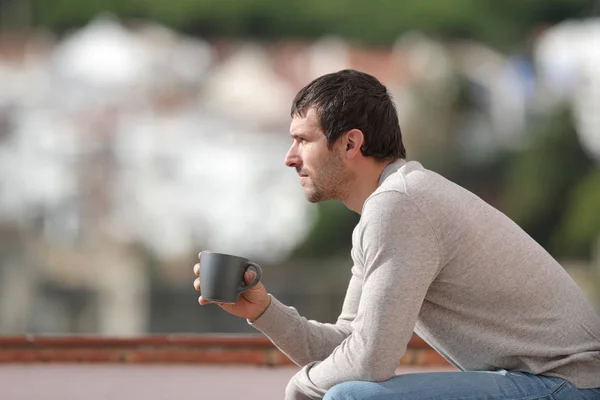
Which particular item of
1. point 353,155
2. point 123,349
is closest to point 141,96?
point 123,349

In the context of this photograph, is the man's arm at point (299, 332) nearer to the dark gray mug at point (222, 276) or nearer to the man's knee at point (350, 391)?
the dark gray mug at point (222, 276)

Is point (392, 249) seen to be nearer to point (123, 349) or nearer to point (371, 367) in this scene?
point (371, 367)

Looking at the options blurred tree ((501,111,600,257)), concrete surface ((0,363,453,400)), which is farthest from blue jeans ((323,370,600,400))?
blurred tree ((501,111,600,257))

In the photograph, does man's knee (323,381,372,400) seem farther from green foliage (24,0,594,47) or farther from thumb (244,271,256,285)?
green foliage (24,0,594,47)

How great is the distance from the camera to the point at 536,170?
1315cm

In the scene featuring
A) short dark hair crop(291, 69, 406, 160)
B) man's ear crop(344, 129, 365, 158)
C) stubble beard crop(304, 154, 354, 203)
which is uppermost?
short dark hair crop(291, 69, 406, 160)

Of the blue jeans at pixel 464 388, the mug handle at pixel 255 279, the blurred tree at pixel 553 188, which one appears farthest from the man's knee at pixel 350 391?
the blurred tree at pixel 553 188

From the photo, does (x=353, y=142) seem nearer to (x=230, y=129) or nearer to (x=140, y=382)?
(x=140, y=382)

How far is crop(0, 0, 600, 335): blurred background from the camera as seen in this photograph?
12.5m

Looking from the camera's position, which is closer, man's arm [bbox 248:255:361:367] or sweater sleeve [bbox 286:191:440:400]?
sweater sleeve [bbox 286:191:440:400]

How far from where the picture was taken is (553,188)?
12750 millimetres

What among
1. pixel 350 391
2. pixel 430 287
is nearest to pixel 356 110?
pixel 430 287

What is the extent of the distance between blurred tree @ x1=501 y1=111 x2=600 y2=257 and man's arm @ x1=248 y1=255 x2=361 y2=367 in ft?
34.3

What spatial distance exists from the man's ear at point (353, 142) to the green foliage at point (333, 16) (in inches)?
490
